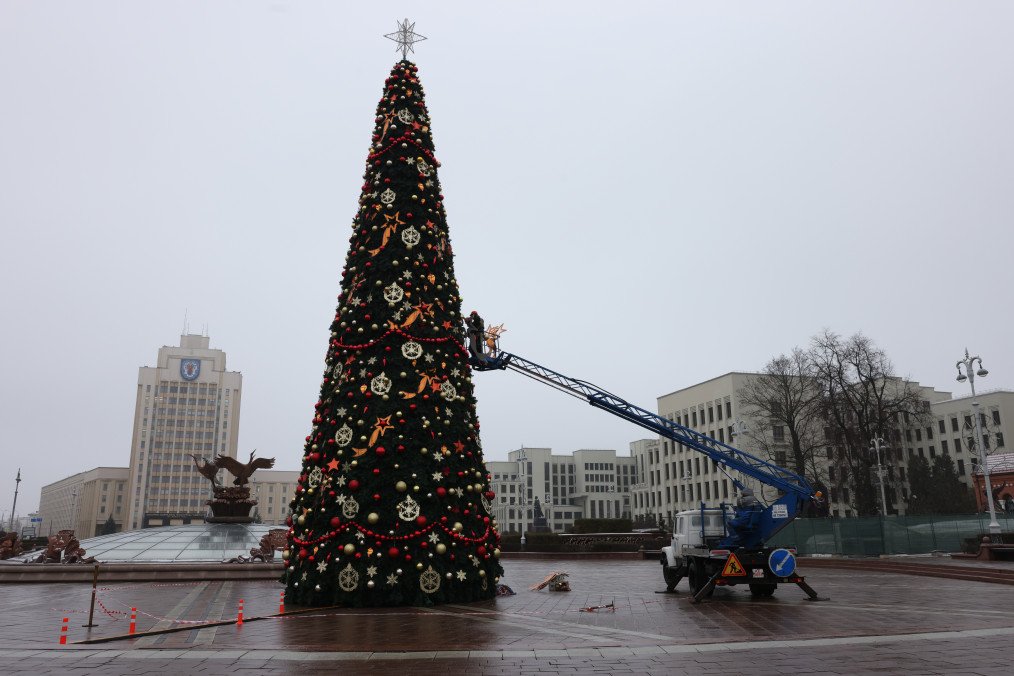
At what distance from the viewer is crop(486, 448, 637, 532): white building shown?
124 metres

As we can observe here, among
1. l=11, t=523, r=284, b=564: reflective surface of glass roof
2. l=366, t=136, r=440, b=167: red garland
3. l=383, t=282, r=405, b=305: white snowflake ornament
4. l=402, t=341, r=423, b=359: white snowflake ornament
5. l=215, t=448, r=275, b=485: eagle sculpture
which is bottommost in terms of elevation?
l=11, t=523, r=284, b=564: reflective surface of glass roof

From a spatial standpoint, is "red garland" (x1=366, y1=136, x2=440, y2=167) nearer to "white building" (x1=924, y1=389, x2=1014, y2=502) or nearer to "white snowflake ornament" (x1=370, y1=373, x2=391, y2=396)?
"white snowflake ornament" (x1=370, y1=373, x2=391, y2=396)

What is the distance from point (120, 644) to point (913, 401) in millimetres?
44928

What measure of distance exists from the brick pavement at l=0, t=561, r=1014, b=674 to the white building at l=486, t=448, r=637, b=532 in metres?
109

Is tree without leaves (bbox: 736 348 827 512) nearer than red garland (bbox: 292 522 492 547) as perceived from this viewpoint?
No

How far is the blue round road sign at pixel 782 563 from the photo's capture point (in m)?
14.6

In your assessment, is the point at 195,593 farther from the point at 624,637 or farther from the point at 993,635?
the point at 993,635

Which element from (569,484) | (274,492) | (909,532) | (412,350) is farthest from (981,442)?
(274,492)

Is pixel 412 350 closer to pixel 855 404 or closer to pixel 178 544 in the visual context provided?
pixel 178 544

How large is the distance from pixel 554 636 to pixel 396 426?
5.45 m

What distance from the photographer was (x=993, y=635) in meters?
9.55

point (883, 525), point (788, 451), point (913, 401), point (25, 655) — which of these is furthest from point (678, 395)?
point (25, 655)

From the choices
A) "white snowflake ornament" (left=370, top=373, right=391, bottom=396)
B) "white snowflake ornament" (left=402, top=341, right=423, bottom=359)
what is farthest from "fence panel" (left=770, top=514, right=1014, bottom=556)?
"white snowflake ornament" (left=370, top=373, right=391, bottom=396)

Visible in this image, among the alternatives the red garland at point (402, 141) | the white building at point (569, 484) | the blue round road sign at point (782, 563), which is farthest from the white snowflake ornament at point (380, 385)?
the white building at point (569, 484)
